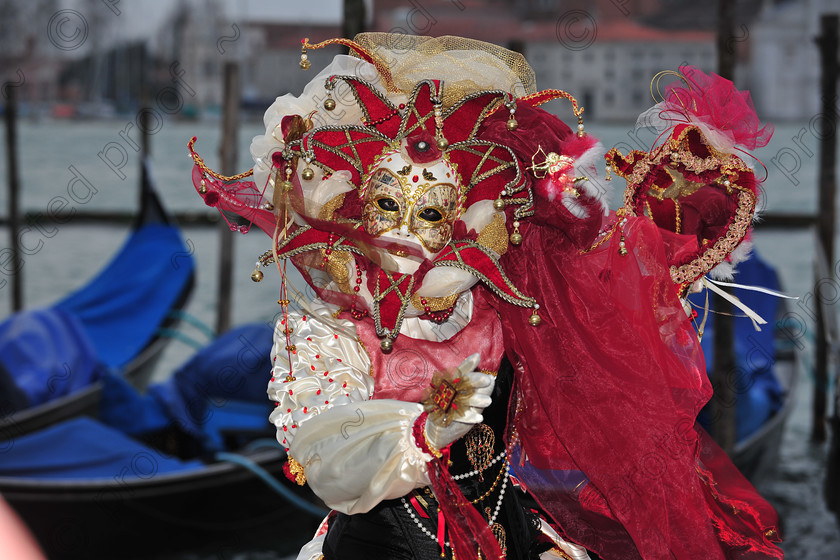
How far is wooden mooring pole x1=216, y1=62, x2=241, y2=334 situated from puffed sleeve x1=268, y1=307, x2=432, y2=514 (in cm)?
625

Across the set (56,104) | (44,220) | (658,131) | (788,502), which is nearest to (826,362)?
(788,502)

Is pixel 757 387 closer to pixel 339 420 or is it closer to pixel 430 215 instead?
→ pixel 430 215

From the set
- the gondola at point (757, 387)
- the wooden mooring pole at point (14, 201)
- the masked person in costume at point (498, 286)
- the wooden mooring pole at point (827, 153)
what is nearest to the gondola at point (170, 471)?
the gondola at point (757, 387)

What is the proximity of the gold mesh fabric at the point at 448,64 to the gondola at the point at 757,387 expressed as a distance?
3675 millimetres

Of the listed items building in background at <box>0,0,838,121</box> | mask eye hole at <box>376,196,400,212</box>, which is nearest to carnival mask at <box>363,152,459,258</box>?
mask eye hole at <box>376,196,400,212</box>

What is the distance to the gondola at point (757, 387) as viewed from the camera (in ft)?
18.6

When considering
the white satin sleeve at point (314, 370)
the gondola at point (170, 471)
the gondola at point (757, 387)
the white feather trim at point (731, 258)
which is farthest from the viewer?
the gondola at point (757, 387)

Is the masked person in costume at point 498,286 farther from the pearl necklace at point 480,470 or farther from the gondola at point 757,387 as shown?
the gondola at point 757,387

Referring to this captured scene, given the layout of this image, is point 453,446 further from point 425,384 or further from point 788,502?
point 788,502

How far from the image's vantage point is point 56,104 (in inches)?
1463

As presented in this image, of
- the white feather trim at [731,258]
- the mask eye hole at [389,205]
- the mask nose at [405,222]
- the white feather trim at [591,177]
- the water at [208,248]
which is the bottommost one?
A: the water at [208,248]

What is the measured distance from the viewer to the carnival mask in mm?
1901

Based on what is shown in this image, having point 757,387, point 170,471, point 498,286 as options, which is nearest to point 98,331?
point 170,471

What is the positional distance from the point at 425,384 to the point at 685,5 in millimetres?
33634
